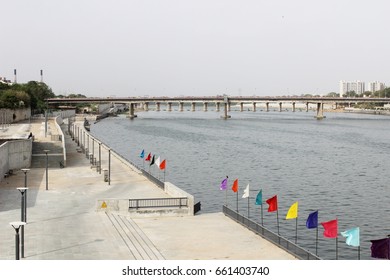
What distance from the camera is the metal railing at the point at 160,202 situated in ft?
104

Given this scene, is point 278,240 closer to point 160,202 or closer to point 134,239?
point 134,239

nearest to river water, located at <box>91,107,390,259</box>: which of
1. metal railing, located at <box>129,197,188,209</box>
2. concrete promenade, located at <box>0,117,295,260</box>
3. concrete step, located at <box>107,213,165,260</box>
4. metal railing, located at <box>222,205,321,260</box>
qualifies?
metal railing, located at <box>222,205,321,260</box>

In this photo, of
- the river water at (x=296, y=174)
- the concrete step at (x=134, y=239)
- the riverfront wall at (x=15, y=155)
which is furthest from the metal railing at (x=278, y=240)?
the riverfront wall at (x=15, y=155)

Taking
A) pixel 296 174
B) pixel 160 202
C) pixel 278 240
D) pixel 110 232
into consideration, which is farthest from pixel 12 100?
pixel 278 240

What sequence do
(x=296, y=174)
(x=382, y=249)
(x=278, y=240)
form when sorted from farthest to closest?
1. (x=296, y=174)
2. (x=278, y=240)
3. (x=382, y=249)

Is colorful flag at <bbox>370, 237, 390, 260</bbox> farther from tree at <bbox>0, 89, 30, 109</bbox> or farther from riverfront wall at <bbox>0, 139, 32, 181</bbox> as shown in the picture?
tree at <bbox>0, 89, 30, 109</bbox>

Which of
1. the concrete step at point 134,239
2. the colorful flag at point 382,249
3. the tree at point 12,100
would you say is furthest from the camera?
the tree at point 12,100

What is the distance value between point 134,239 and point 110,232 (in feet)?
4.67

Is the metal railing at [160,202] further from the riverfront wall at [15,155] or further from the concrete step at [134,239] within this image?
the riverfront wall at [15,155]

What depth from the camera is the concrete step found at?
23484mm

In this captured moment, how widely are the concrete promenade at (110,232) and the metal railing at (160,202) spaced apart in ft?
2.83

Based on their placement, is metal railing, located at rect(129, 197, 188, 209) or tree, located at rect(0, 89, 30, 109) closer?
metal railing, located at rect(129, 197, 188, 209)

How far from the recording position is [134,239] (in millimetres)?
25922
